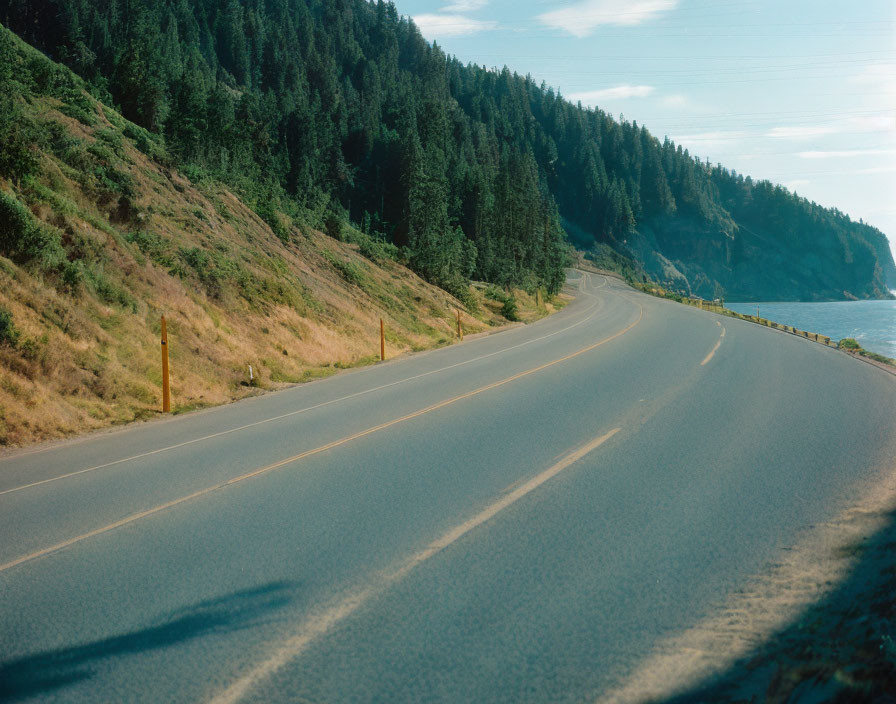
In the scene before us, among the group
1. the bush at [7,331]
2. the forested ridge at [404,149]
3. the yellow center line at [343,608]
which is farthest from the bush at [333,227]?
the yellow center line at [343,608]

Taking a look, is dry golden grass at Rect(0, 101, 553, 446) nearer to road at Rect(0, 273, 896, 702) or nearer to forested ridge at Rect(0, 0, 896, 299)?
road at Rect(0, 273, 896, 702)

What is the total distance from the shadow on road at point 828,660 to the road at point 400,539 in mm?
521

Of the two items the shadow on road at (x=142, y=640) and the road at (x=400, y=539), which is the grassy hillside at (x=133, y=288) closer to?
the road at (x=400, y=539)

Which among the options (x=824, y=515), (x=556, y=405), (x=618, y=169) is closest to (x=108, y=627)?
(x=824, y=515)

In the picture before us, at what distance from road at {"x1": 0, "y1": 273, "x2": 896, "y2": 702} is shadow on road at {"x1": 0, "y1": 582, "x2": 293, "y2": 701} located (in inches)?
0.7

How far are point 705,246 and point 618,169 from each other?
31.7 m

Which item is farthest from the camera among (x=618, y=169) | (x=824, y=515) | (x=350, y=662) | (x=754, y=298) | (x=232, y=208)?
(x=618, y=169)

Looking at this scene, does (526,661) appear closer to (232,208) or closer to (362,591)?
(362,591)

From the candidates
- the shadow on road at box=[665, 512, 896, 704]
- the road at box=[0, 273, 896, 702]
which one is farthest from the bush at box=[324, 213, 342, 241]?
the shadow on road at box=[665, 512, 896, 704]

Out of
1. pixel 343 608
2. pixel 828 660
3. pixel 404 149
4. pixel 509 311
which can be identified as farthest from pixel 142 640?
pixel 404 149

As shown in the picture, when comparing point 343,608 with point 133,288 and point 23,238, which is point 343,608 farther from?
point 133,288

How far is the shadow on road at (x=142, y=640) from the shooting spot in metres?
3.91

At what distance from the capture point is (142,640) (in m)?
4.32

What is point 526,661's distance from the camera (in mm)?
4066
